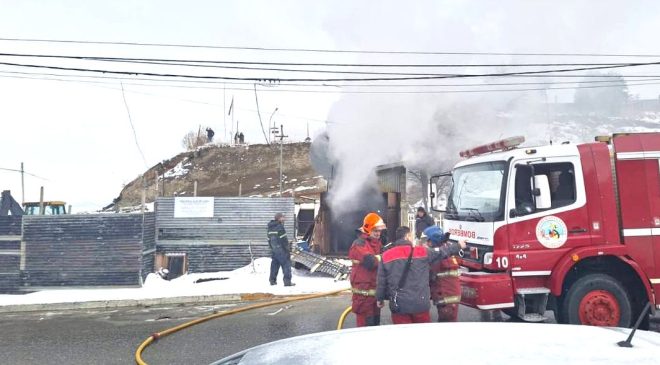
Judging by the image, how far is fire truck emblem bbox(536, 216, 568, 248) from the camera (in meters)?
5.30

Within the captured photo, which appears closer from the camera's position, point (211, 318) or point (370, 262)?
point (370, 262)

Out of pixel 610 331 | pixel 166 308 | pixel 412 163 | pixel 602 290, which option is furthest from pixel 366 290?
pixel 412 163

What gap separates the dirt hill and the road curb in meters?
29.6

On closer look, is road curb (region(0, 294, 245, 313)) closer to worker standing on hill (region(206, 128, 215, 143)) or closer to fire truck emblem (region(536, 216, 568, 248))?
fire truck emblem (region(536, 216, 568, 248))

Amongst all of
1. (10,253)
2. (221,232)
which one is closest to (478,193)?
(221,232)

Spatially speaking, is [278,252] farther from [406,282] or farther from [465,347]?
[465,347]

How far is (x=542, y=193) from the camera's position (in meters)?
5.30

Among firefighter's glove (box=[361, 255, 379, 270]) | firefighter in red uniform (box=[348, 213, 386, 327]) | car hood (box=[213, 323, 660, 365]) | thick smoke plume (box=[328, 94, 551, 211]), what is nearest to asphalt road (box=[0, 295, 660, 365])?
firefighter in red uniform (box=[348, 213, 386, 327])

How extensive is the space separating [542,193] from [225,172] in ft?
134

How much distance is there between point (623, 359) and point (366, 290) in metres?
3.61

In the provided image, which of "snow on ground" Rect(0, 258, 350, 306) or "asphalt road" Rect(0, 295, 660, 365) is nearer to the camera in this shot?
"asphalt road" Rect(0, 295, 660, 365)

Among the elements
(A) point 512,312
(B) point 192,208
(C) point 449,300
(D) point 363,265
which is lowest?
(A) point 512,312

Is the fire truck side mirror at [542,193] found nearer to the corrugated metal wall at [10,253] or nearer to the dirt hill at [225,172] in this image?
the corrugated metal wall at [10,253]

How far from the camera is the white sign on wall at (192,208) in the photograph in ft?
37.3
